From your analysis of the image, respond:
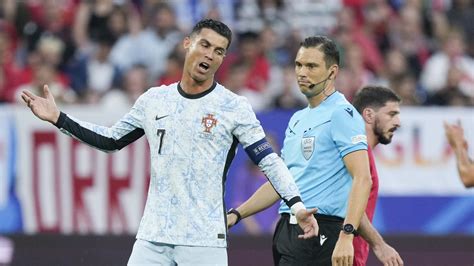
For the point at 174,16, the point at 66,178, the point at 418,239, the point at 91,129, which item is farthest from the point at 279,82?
the point at 91,129

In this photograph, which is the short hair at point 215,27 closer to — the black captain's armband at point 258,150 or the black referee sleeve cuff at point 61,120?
the black captain's armband at point 258,150

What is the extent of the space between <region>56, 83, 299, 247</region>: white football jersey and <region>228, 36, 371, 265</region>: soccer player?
21.6 inches

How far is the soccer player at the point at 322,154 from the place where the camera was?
706 cm

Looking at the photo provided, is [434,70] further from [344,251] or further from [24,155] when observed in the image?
[344,251]

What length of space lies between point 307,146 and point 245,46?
7.76 meters

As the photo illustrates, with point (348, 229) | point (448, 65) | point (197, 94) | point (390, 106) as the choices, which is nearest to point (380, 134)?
point (390, 106)

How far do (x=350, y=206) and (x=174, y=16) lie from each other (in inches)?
365

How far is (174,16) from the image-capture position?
620 inches

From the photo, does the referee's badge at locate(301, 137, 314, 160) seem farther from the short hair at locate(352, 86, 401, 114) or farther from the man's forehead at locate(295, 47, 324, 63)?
the short hair at locate(352, 86, 401, 114)

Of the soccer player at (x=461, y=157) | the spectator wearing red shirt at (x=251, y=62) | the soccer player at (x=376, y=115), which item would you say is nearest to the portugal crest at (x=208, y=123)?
the soccer player at (x=376, y=115)

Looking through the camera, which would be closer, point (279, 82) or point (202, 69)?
point (202, 69)

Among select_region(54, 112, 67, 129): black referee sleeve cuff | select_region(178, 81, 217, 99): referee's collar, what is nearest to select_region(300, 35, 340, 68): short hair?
select_region(178, 81, 217, 99): referee's collar

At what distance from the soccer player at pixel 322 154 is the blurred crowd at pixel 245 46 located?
6380mm

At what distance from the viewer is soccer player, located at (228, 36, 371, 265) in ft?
23.2
